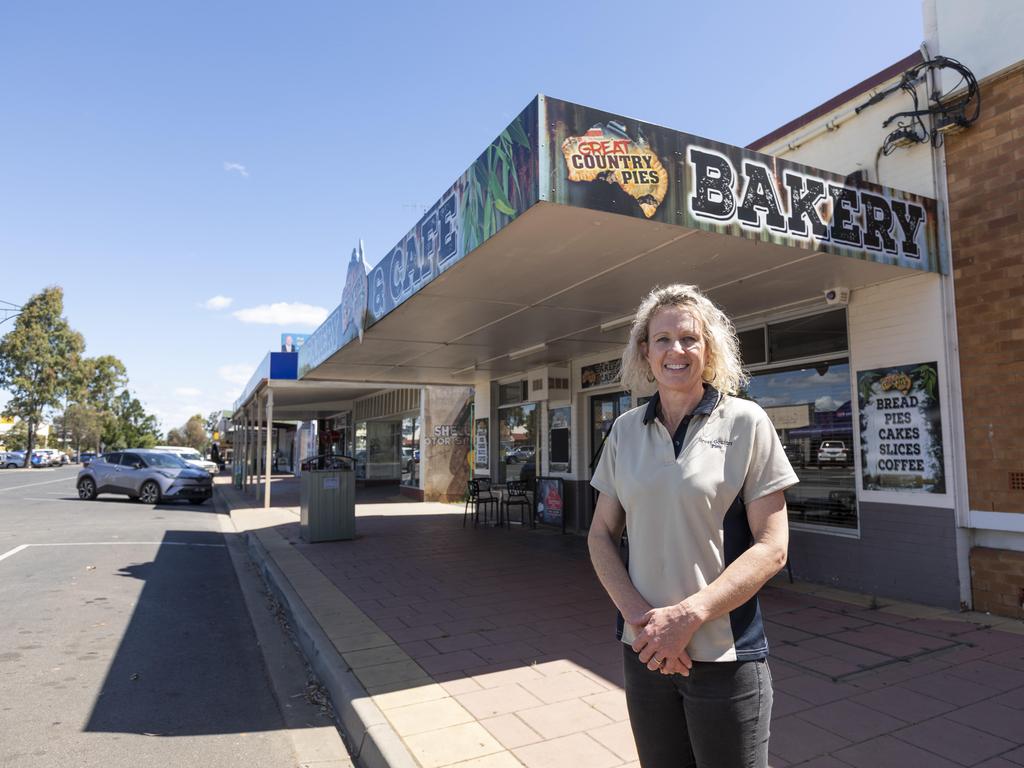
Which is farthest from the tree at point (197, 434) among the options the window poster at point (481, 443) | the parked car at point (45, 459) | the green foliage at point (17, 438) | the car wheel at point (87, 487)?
the window poster at point (481, 443)

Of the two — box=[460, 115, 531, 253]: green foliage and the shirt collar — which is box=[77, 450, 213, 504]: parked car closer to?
box=[460, 115, 531, 253]: green foliage

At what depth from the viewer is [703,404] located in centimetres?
188

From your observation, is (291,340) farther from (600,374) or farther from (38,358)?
(38,358)

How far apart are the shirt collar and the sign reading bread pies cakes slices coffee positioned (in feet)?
8.55

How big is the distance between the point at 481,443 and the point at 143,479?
32.4 ft

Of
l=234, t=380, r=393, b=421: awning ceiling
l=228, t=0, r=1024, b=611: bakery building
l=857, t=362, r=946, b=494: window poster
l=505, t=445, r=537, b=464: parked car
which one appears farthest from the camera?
l=234, t=380, r=393, b=421: awning ceiling

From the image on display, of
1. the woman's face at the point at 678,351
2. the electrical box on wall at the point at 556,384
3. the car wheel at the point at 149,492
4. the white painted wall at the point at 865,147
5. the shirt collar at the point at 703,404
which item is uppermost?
the white painted wall at the point at 865,147

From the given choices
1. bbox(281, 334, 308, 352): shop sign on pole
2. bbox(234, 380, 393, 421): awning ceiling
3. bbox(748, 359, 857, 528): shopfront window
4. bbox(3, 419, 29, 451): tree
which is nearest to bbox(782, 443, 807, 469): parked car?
bbox(748, 359, 857, 528): shopfront window

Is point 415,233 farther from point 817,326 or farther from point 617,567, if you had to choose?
point 617,567

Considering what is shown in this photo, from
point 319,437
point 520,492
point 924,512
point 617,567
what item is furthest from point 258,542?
point 319,437

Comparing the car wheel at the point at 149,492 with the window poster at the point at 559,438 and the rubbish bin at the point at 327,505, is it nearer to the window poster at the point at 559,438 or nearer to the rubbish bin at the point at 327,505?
the rubbish bin at the point at 327,505

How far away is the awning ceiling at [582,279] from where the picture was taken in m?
4.91

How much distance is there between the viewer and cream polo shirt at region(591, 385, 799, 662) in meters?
1.72

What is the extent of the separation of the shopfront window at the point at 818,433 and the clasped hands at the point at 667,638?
5.86 meters
